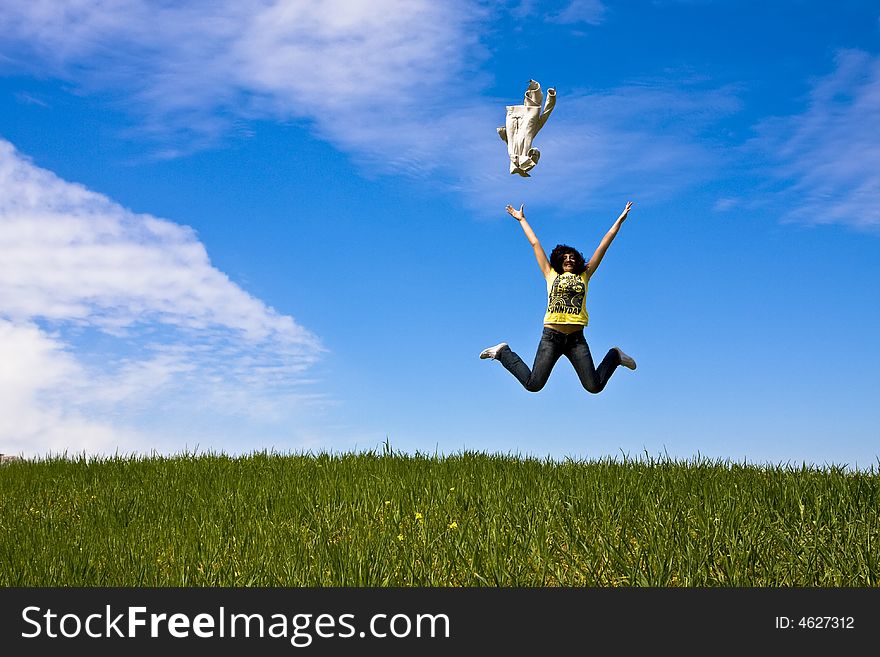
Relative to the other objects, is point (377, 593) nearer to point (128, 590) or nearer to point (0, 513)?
point (128, 590)

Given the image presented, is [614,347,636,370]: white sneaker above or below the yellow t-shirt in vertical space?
below

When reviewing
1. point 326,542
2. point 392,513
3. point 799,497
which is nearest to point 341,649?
point 326,542

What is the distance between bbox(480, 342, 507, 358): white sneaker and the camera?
1002 centimetres

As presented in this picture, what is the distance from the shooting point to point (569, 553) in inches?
256

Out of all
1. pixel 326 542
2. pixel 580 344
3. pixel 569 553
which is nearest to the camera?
pixel 569 553

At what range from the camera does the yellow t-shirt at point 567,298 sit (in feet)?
30.3

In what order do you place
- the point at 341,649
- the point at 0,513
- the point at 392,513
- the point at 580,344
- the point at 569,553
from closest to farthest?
the point at 341,649
the point at 569,553
the point at 392,513
the point at 580,344
the point at 0,513

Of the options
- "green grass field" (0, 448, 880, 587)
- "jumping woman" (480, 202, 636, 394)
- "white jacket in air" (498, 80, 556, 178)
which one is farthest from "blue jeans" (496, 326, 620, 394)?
"white jacket in air" (498, 80, 556, 178)

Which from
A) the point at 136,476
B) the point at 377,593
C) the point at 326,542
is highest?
the point at 136,476

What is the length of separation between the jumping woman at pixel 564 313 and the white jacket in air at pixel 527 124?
3.69ft

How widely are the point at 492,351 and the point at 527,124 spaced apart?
302cm

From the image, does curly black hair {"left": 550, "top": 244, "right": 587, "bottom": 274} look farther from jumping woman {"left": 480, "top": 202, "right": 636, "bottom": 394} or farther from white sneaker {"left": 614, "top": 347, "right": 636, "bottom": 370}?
white sneaker {"left": 614, "top": 347, "right": 636, "bottom": 370}

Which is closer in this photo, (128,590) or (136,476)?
(128,590)

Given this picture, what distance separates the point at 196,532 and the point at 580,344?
4636 millimetres
